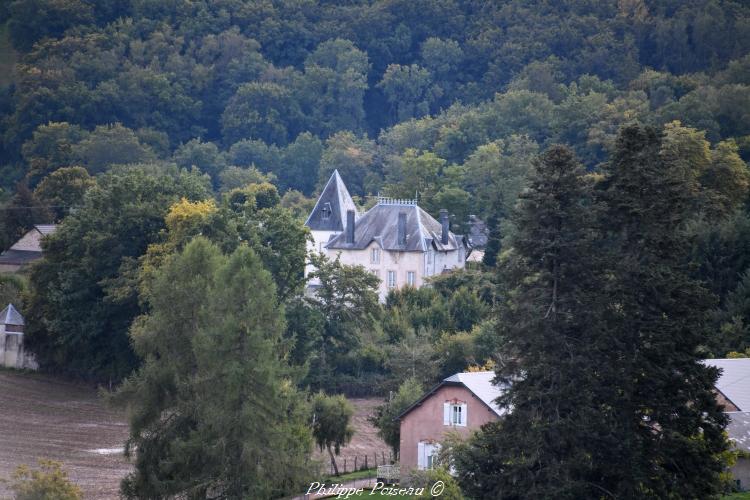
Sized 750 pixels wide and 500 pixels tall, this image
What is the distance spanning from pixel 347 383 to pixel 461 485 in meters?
28.9

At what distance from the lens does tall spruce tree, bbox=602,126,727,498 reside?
34.8m

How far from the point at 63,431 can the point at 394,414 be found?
1390 cm

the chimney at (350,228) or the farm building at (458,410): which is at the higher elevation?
the chimney at (350,228)

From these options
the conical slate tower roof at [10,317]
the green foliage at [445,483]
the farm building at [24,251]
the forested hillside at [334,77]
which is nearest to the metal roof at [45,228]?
the farm building at [24,251]

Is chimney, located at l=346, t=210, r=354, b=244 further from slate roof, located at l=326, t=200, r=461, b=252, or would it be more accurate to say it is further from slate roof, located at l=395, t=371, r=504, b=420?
slate roof, located at l=395, t=371, r=504, b=420

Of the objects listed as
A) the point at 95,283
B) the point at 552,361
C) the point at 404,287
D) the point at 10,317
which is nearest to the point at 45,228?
the point at 10,317

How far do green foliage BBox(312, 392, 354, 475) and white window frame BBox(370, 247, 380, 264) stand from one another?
3193 centimetres

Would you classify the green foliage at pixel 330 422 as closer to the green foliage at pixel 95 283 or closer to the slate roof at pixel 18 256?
the green foliage at pixel 95 283

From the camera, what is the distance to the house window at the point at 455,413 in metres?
43.0

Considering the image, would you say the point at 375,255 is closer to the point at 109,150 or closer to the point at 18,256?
the point at 18,256

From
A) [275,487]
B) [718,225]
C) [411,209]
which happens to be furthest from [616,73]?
[275,487]

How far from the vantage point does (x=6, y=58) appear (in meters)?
160

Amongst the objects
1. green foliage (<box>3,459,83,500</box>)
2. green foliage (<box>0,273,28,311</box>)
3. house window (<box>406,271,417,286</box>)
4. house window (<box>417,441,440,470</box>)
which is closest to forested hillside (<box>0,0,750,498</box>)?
green foliage (<box>0,273,28,311</box>)

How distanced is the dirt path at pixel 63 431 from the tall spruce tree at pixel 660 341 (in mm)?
17081
